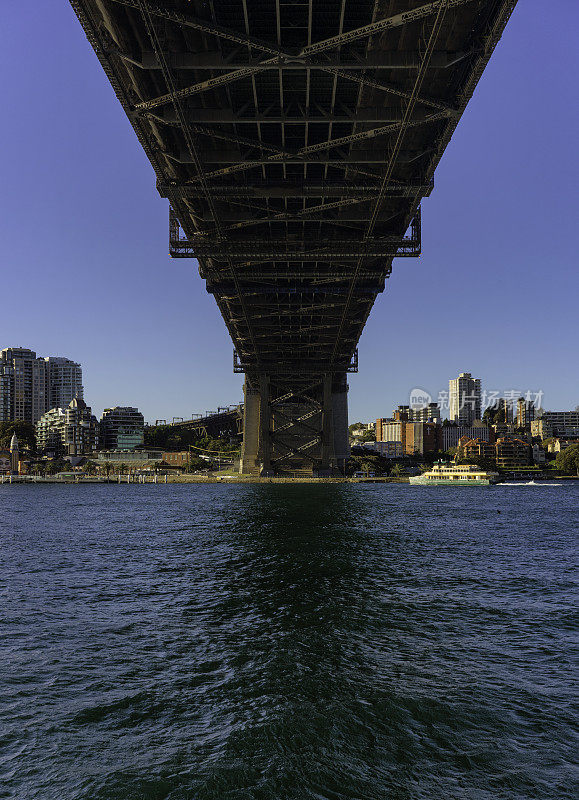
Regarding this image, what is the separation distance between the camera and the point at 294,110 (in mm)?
27219

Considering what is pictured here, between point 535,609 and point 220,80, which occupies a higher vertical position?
point 220,80

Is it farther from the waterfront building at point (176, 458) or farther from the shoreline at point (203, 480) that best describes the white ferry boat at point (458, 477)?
the waterfront building at point (176, 458)

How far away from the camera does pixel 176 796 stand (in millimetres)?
7488

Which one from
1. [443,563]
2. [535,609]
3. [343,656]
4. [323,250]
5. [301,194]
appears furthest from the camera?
[323,250]

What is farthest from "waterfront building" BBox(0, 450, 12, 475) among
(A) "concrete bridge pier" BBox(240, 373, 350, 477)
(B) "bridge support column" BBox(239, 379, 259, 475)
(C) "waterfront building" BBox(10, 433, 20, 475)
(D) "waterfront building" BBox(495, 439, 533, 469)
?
(D) "waterfront building" BBox(495, 439, 533, 469)

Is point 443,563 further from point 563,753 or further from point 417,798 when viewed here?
point 417,798

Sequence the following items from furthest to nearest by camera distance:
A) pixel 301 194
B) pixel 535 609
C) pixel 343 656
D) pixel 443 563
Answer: pixel 301 194 → pixel 443 563 → pixel 535 609 → pixel 343 656

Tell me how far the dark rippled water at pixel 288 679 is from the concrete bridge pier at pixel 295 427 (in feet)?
229

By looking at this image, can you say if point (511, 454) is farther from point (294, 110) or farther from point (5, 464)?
point (294, 110)

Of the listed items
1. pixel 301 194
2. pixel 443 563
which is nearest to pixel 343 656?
pixel 443 563

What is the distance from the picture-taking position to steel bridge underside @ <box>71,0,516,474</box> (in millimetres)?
20672

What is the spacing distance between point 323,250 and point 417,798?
34.1m

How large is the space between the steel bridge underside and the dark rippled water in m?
18.5

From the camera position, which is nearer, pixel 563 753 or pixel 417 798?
pixel 417 798
